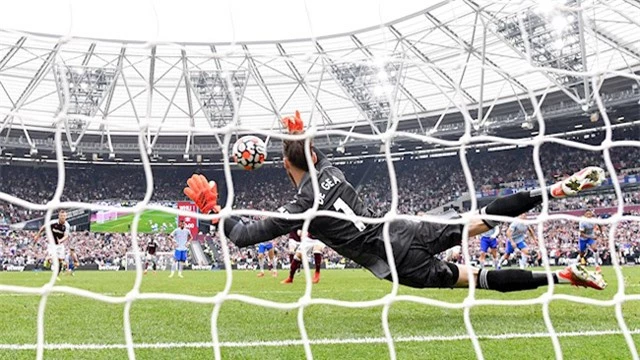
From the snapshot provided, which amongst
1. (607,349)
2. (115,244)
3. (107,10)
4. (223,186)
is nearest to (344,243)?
(607,349)

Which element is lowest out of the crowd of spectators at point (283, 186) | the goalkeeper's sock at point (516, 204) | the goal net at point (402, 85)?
the goalkeeper's sock at point (516, 204)

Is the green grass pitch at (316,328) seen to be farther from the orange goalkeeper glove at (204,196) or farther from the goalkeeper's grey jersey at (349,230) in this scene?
the orange goalkeeper glove at (204,196)

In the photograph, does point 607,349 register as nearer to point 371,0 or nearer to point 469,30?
point 371,0

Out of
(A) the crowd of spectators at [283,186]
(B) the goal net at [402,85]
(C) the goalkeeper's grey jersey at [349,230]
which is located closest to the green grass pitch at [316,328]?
(C) the goalkeeper's grey jersey at [349,230]

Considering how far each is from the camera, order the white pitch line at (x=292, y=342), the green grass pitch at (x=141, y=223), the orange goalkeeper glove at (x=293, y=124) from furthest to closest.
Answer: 1. the green grass pitch at (x=141, y=223)
2. the white pitch line at (x=292, y=342)
3. the orange goalkeeper glove at (x=293, y=124)

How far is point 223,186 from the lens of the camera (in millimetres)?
42562

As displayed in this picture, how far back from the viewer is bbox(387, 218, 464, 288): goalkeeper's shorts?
16.4 ft

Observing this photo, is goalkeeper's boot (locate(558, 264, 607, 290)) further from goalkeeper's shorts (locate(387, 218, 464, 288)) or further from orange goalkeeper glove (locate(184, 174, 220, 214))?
orange goalkeeper glove (locate(184, 174, 220, 214))

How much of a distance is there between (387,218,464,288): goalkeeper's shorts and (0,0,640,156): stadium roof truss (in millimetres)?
18148

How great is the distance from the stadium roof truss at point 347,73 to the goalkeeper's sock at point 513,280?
17.7m

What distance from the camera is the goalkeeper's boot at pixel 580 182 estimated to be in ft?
14.3

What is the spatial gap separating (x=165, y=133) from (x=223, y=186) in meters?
5.90

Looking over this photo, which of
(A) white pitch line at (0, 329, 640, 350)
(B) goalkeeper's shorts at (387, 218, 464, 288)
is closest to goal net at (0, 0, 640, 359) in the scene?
(A) white pitch line at (0, 329, 640, 350)

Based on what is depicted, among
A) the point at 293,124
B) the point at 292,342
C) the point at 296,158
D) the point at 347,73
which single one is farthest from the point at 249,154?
the point at 347,73
